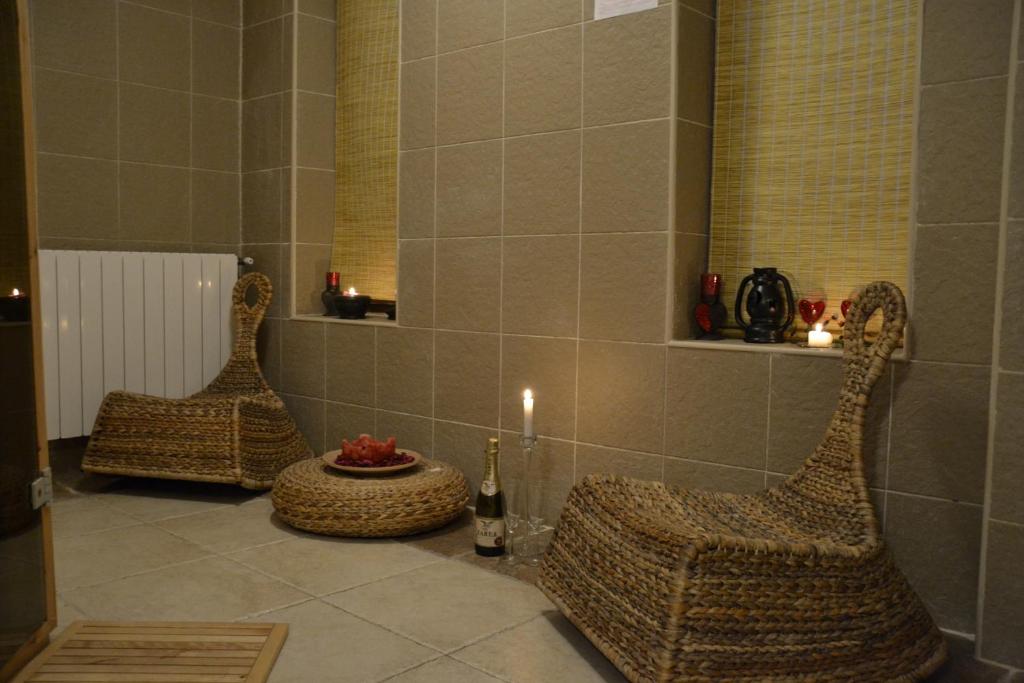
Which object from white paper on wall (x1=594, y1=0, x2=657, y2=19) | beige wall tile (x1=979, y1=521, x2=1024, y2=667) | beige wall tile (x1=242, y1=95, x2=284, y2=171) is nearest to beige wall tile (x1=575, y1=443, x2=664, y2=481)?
beige wall tile (x1=979, y1=521, x2=1024, y2=667)

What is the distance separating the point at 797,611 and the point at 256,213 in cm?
301

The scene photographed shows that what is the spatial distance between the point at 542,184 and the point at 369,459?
108cm

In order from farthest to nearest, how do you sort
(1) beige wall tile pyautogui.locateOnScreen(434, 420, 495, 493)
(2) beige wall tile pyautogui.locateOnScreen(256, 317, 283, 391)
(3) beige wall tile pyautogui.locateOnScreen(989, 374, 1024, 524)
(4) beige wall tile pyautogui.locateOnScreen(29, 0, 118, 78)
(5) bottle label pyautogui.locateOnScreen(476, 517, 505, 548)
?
(2) beige wall tile pyautogui.locateOnScreen(256, 317, 283, 391) → (4) beige wall tile pyautogui.locateOnScreen(29, 0, 118, 78) → (1) beige wall tile pyautogui.locateOnScreen(434, 420, 495, 493) → (5) bottle label pyautogui.locateOnScreen(476, 517, 505, 548) → (3) beige wall tile pyautogui.locateOnScreen(989, 374, 1024, 524)

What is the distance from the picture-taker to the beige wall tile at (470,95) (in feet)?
10.3

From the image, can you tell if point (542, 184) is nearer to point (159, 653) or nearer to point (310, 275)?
point (310, 275)

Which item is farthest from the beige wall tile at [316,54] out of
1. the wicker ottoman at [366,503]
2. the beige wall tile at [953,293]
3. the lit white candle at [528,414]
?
the beige wall tile at [953,293]

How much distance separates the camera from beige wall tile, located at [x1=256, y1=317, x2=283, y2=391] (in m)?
3.96

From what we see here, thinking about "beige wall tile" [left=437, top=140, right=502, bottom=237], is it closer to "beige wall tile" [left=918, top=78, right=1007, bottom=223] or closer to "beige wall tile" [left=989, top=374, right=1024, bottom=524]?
"beige wall tile" [left=918, top=78, right=1007, bottom=223]

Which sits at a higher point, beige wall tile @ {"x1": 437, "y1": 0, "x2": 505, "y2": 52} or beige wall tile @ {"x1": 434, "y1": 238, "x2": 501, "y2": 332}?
beige wall tile @ {"x1": 437, "y1": 0, "x2": 505, "y2": 52}

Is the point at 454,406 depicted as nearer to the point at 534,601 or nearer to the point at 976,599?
the point at 534,601

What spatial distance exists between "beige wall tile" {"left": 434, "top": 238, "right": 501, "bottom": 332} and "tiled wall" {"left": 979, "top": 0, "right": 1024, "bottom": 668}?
1.62 meters

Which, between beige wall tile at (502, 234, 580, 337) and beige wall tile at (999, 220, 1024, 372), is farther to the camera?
beige wall tile at (502, 234, 580, 337)

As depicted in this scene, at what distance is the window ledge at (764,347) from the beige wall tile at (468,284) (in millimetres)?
748

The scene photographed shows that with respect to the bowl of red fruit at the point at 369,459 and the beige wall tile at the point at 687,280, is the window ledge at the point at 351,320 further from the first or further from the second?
the beige wall tile at the point at 687,280
